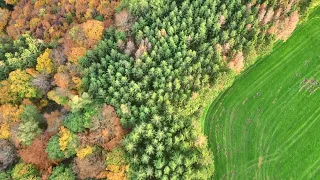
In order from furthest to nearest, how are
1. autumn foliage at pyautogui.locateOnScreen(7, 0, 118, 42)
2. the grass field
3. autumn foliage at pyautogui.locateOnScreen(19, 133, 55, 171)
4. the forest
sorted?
1. autumn foliage at pyautogui.locateOnScreen(7, 0, 118, 42)
2. the grass field
3. autumn foliage at pyautogui.locateOnScreen(19, 133, 55, 171)
4. the forest

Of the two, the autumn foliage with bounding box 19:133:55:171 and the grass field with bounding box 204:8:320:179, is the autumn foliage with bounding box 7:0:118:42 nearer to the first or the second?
the autumn foliage with bounding box 19:133:55:171

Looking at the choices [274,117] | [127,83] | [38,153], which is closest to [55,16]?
[127,83]

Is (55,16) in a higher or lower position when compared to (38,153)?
higher

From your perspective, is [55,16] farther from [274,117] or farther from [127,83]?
[274,117]

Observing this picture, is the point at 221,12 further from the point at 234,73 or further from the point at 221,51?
the point at 234,73

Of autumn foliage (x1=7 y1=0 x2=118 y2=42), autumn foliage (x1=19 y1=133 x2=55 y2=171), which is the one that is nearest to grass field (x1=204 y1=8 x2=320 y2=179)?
autumn foliage (x1=19 y1=133 x2=55 y2=171)

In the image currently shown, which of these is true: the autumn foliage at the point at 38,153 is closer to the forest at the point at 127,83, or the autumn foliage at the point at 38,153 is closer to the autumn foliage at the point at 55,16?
the forest at the point at 127,83

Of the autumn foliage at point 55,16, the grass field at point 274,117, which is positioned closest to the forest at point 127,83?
the autumn foliage at point 55,16
